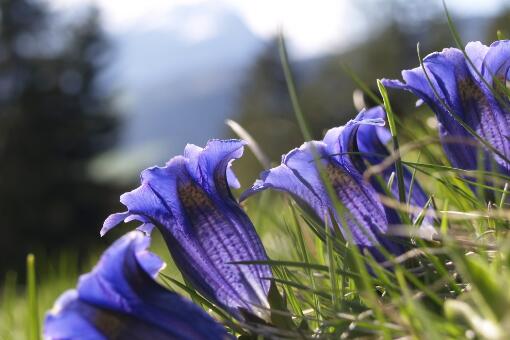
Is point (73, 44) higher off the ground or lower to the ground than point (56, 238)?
higher

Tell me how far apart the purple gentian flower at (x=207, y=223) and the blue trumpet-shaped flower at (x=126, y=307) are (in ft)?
0.50

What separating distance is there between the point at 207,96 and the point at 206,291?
15784cm

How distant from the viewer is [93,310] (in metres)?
0.79

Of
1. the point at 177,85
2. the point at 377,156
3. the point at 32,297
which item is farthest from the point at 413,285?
the point at 177,85

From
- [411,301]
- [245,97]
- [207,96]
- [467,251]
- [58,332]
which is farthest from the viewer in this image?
[207,96]

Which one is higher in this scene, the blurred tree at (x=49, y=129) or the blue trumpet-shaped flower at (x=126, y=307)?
the blurred tree at (x=49, y=129)

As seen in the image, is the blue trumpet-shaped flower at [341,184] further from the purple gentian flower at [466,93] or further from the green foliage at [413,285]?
the purple gentian flower at [466,93]

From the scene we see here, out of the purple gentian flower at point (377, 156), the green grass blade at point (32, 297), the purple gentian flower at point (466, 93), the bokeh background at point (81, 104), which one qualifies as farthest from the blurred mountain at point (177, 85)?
the green grass blade at point (32, 297)

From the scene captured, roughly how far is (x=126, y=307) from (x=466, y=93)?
638 millimetres

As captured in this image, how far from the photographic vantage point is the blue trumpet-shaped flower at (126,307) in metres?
0.78

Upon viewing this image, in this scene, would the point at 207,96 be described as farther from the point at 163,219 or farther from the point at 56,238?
the point at 163,219

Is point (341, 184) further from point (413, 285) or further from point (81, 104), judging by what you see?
point (81, 104)

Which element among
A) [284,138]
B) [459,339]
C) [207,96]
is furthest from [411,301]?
[207,96]

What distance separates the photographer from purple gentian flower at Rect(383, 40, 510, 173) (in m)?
1.09
